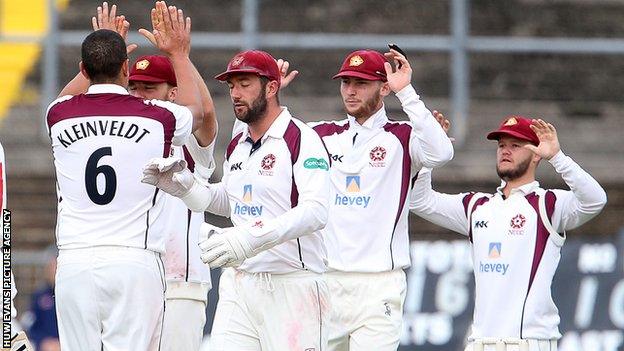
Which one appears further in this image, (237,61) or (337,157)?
(337,157)

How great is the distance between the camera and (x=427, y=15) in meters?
17.6

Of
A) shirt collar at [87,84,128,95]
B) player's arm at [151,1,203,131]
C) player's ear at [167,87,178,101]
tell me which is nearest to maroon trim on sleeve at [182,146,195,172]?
player's ear at [167,87,178,101]

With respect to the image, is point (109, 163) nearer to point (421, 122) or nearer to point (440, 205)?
point (421, 122)

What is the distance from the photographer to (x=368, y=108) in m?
9.73

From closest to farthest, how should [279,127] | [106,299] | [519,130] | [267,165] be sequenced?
[106,299], [267,165], [279,127], [519,130]

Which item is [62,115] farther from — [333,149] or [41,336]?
[41,336]

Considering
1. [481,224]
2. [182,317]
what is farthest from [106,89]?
[481,224]

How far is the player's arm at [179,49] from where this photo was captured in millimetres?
8516

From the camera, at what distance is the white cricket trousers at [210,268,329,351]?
334 inches

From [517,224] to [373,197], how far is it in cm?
91

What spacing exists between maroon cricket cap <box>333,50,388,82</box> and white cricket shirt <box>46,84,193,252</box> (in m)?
1.72

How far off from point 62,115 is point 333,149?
7.20ft

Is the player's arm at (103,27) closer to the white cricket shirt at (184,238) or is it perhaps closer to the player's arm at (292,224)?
the white cricket shirt at (184,238)

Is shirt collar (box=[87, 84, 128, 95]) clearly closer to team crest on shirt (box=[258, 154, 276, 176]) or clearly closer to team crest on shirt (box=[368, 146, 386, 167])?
team crest on shirt (box=[258, 154, 276, 176])
